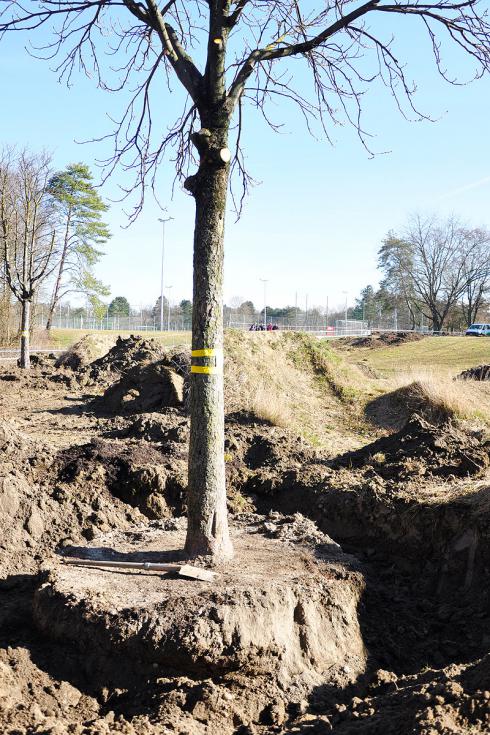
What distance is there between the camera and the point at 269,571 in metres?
5.07

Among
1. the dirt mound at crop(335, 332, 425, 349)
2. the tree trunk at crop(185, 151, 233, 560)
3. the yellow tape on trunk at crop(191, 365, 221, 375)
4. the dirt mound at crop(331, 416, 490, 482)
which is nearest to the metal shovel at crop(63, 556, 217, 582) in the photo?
the tree trunk at crop(185, 151, 233, 560)

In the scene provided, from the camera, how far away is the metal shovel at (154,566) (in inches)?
191

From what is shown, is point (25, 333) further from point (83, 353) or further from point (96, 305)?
point (96, 305)

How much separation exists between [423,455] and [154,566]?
13.4ft

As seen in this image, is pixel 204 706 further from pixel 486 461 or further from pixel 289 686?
pixel 486 461

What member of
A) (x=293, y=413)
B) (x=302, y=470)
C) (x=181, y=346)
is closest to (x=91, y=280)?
(x=181, y=346)

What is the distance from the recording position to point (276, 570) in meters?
5.10

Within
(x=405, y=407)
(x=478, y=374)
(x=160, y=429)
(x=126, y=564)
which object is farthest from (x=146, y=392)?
(x=126, y=564)

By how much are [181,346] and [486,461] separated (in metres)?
11.0

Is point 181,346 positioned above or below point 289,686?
above

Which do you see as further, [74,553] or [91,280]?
[91,280]

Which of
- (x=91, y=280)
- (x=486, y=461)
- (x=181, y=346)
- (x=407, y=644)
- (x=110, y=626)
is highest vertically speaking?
(x=91, y=280)

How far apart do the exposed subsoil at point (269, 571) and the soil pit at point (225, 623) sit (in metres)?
0.02

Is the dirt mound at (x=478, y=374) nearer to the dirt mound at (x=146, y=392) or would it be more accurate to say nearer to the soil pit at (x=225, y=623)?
the dirt mound at (x=146, y=392)
